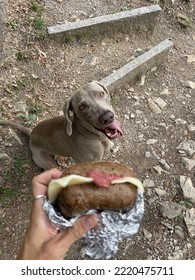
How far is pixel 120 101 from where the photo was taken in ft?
18.5

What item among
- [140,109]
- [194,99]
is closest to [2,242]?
[140,109]

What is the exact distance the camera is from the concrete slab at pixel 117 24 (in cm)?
591

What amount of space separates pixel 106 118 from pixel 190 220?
149cm

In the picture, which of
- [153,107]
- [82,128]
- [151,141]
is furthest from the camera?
[153,107]

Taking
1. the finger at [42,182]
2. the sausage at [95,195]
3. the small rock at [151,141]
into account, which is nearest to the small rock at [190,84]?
the small rock at [151,141]

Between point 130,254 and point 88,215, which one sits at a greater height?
point 88,215

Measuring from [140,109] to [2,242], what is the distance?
2.30 metres

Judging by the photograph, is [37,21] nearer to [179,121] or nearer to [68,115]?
[68,115]

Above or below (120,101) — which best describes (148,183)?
below

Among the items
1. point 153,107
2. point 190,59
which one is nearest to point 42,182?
point 153,107

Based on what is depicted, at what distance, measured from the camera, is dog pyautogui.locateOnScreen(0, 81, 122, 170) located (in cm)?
429

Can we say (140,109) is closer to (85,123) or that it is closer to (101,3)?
(85,123)

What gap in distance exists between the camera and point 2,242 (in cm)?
472

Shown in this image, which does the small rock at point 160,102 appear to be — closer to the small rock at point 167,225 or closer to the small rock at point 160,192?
the small rock at point 160,192
